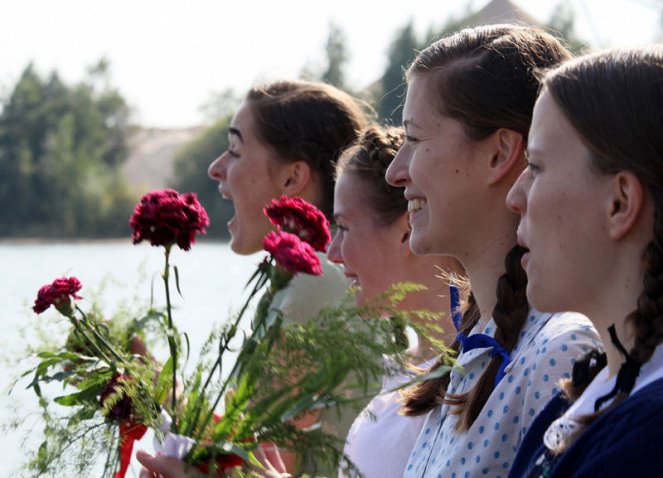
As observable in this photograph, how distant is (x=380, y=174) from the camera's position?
2.48 m

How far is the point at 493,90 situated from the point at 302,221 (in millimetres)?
428

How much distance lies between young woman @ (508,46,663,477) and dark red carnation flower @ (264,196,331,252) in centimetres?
33

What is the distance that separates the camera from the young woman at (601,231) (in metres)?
1.20

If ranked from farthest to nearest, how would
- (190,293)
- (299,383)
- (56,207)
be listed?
(56,207), (190,293), (299,383)

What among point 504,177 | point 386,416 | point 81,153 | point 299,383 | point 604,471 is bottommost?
point 386,416

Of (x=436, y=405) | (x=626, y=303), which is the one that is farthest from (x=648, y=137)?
(x=436, y=405)

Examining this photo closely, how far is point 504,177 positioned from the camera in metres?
1.75

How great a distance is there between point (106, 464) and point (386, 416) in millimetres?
701

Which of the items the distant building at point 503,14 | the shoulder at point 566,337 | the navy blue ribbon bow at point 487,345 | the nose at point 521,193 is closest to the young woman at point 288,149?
the distant building at point 503,14

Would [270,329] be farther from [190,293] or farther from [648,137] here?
[190,293]

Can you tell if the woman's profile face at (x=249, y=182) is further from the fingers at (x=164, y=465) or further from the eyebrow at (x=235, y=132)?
the fingers at (x=164, y=465)

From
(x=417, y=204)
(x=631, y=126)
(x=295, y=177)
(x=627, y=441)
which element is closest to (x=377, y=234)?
(x=295, y=177)

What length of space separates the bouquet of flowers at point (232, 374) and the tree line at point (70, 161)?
18.7 m

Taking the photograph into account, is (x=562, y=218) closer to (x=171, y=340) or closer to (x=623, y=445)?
(x=623, y=445)
